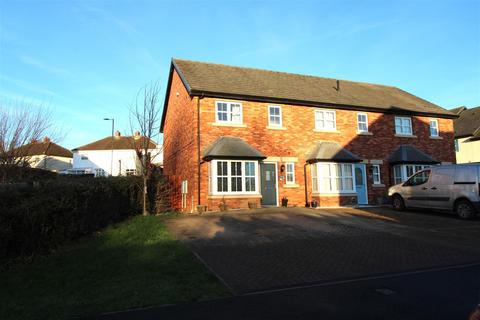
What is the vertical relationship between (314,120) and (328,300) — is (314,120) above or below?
above

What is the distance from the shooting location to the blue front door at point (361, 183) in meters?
21.0

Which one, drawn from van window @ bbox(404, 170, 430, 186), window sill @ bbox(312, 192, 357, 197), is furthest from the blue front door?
van window @ bbox(404, 170, 430, 186)

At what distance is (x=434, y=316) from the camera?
4648 mm

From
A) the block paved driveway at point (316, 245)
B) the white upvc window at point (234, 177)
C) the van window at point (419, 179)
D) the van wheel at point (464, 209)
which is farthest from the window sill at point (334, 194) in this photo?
the van wheel at point (464, 209)

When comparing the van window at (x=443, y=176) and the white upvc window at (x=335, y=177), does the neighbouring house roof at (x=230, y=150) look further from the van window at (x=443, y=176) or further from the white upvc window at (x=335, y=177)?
the van window at (x=443, y=176)

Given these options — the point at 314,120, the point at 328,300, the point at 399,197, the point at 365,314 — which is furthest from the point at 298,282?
the point at 314,120

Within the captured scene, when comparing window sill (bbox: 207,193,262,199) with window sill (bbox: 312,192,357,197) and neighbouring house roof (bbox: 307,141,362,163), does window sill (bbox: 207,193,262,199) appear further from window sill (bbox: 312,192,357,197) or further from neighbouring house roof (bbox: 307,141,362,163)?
neighbouring house roof (bbox: 307,141,362,163)

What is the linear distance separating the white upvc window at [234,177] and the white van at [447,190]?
7.16 meters

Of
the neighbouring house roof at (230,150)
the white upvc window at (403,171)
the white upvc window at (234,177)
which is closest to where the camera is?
the neighbouring house roof at (230,150)

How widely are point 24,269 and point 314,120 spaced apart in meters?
16.5

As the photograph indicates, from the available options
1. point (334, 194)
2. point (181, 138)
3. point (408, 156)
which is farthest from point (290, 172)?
point (408, 156)

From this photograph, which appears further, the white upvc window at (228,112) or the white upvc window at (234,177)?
the white upvc window at (228,112)

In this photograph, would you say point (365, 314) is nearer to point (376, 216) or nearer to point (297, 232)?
point (297, 232)

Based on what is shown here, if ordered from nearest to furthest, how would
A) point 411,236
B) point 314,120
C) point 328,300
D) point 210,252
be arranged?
point 328,300 → point 210,252 → point 411,236 → point 314,120
